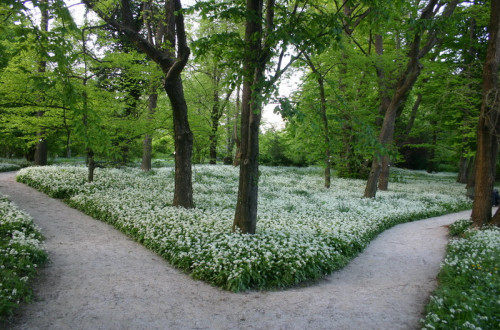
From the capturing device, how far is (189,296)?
16.4 ft

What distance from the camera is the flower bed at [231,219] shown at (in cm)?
571

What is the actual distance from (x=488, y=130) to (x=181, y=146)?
370 inches

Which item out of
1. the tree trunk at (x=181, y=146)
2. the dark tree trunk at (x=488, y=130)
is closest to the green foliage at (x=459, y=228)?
the dark tree trunk at (x=488, y=130)

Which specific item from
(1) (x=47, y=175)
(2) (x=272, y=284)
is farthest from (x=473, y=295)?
(1) (x=47, y=175)

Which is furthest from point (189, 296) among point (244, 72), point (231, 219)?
point (244, 72)

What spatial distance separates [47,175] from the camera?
14094 millimetres

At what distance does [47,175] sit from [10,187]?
146 centimetres

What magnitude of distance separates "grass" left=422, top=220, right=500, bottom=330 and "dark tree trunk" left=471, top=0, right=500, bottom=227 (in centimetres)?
210

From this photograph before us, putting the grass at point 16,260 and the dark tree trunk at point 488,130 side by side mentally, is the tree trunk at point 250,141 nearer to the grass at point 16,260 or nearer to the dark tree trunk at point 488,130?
the grass at point 16,260

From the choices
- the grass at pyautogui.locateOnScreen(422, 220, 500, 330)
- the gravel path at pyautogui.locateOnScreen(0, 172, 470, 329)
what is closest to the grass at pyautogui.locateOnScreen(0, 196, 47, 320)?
the gravel path at pyautogui.locateOnScreen(0, 172, 470, 329)

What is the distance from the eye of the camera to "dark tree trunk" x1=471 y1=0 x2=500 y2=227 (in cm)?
861

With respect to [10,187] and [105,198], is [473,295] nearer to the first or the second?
A: [105,198]

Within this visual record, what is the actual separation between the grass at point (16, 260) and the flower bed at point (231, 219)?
225 cm

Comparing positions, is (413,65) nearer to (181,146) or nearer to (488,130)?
(488,130)
